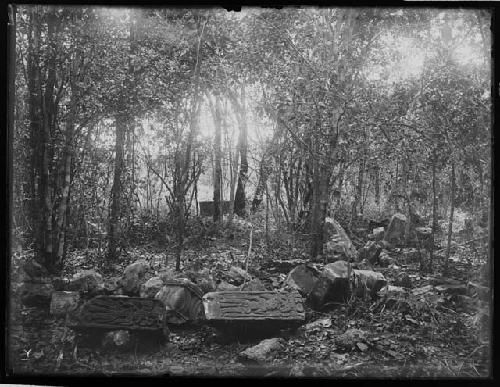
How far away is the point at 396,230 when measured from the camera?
122 inches

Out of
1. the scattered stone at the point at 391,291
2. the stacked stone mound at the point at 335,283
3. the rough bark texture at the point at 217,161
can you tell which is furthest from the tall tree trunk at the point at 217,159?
the scattered stone at the point at 391,291

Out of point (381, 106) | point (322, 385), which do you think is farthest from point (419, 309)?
point (381, 106)

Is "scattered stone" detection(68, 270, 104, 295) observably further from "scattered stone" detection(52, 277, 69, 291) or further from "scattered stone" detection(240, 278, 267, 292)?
"scattered stone" detection(240, 278, 267, 292)

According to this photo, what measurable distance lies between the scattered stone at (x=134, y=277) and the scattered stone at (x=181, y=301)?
169 mm

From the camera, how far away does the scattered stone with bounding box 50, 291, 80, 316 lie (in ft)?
9.98

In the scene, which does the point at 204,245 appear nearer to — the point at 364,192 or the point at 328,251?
the point at 328,251

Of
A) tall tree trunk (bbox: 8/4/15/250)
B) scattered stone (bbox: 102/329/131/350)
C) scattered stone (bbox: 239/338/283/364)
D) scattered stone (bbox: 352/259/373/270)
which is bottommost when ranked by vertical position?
scattered stone (bbox: 239/338/283/364)

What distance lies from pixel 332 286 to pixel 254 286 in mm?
585

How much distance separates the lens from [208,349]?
3.00 meters

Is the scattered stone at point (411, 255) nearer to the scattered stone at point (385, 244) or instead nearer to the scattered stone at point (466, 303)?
the scattered stone at point (385, 244)

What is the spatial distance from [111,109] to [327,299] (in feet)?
7.14

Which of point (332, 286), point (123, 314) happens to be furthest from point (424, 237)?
point (123, 314)

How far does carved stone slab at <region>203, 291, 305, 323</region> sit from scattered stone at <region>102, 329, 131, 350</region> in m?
0.60

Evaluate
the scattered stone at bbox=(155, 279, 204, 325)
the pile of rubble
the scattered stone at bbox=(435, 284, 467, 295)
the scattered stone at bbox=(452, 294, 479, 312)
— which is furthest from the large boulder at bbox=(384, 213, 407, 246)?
the scattered stone at bbox=(155, 279, 204, 325)
